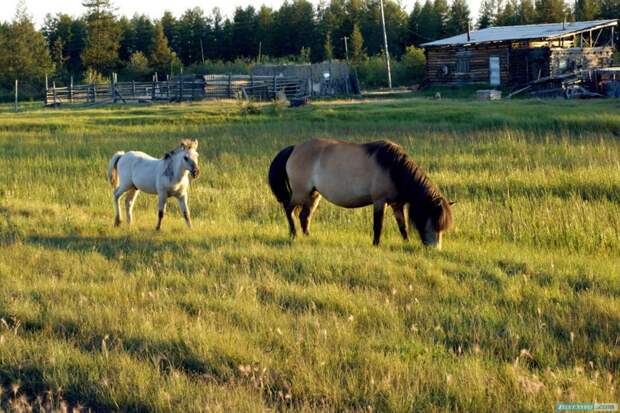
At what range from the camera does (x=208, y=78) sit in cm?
5103

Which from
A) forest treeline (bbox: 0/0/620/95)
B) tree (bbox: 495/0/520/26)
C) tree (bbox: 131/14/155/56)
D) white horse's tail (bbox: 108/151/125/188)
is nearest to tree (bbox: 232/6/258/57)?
forest treeline (bbox: 0/0/620/95)

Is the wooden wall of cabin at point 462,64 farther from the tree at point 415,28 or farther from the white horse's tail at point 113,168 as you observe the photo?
the white horse's tail at point 113,168

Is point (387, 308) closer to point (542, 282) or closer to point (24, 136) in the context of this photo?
point (542, 282)

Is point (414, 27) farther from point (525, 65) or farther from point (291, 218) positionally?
point (291, 218)

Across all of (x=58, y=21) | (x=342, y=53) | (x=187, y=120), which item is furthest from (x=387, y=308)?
(x=58, y=21)

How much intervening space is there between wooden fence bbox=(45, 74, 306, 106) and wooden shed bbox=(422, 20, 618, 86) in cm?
997

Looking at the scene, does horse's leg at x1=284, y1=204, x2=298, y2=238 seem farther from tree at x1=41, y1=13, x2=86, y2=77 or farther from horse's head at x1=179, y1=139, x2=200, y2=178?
tree at x1=41, y1=13, x2=86, y2=77

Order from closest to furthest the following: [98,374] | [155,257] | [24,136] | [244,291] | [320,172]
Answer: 1. [98,374]
2. [244,291]
3. [155,257]
4. [320,172]
5. [24,136]

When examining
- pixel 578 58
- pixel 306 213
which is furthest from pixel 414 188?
pixel 578 58

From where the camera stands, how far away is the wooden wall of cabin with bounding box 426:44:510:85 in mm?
47312

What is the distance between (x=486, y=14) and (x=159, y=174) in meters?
75.4

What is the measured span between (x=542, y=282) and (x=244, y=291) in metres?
2.92

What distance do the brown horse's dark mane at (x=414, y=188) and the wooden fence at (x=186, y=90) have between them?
40.2 metres

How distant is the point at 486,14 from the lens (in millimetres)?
80438
